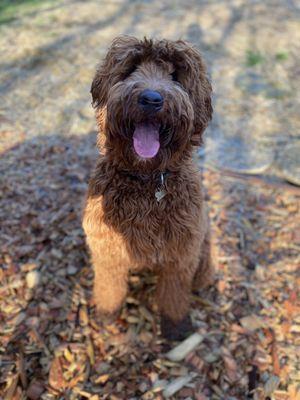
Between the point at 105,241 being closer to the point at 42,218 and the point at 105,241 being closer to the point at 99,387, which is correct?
the point at 99,387

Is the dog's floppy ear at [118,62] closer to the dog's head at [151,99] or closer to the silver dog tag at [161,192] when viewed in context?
the dog's head at [151,99]

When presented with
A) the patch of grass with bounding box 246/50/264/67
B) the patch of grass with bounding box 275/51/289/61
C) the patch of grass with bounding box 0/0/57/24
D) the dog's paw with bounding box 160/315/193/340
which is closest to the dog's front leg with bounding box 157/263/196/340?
the dog's paw with bounding box 160/315/193/340

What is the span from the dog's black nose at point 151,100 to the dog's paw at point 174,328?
1874 mm

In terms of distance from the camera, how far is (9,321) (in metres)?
3.34

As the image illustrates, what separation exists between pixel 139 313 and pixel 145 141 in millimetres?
1783

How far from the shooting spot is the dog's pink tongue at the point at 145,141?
8.00 ft

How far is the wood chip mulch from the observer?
3.08 metres

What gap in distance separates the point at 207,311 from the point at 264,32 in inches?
282

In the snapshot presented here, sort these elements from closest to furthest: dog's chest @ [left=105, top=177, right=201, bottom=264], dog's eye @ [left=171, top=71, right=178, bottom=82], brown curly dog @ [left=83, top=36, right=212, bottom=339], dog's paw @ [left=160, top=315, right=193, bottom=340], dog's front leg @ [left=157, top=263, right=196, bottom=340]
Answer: brown curly dog @ [left=83, top=36, right=212, bottom=339] → dog's eye @ [left=171, top=71, right=178, bottom=82] → dog's chest @ [left=105, top=177, right=201, bottom=264] → dog's front leg @ [left=157, top=263, right=196, bottom=340] → dog's paw @ [left=160, top=315, right=193, bottom=340]

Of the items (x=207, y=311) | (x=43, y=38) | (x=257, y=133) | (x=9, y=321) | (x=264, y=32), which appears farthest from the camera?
(x=264, y=32)

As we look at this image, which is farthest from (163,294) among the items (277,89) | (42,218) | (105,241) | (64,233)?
(277,89)

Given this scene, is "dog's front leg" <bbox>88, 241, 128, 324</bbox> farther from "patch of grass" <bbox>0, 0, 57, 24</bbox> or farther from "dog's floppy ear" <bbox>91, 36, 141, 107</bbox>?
"patch of grass" <bbox>0, 0, 57, 24</bbox>

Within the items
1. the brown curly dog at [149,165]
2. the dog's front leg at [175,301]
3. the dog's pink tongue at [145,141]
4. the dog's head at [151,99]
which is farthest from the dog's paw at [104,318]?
the dog's pink tongue at [145,141]

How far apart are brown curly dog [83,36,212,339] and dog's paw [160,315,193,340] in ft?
0.52
